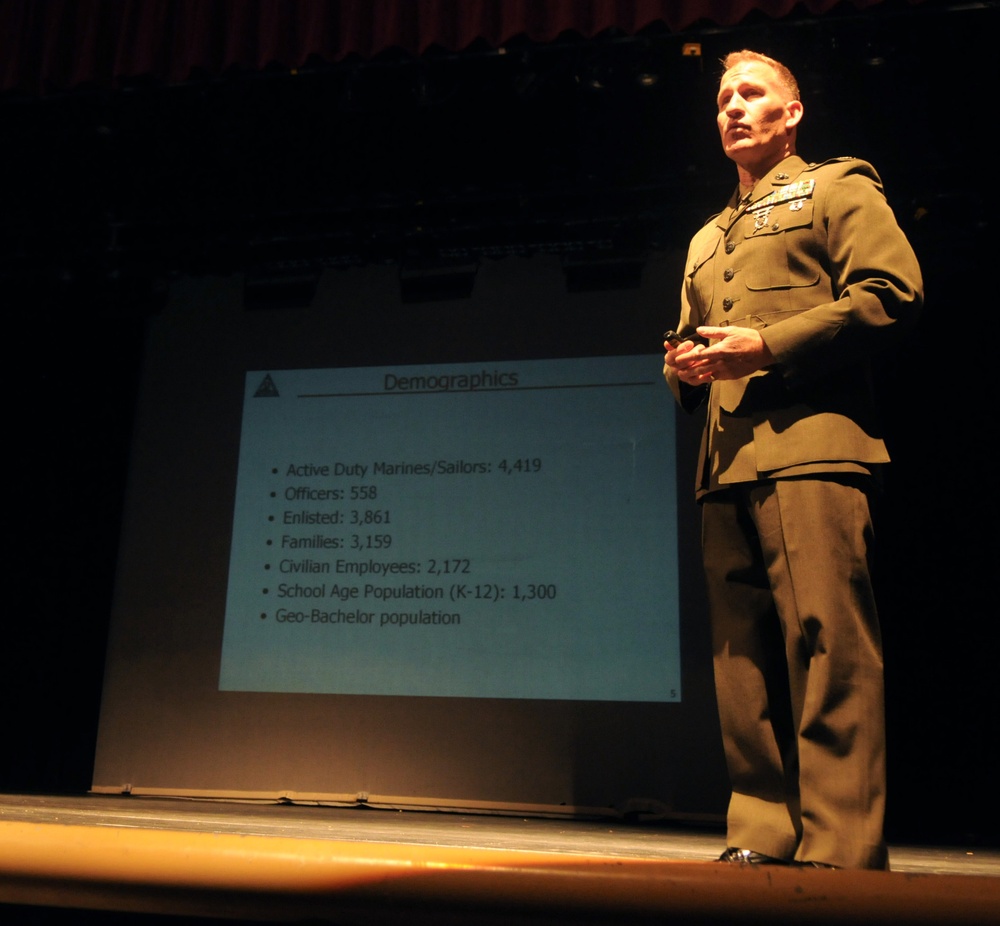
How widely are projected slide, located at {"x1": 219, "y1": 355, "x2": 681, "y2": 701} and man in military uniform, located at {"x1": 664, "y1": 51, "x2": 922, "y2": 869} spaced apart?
6.55ft

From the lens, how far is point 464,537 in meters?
3.58

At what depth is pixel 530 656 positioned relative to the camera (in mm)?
3416

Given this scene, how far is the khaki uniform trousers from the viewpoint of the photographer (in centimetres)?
120

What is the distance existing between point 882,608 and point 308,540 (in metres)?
2.18

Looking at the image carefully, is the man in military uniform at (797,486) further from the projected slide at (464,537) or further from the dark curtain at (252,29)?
the projected slide at (464,537)

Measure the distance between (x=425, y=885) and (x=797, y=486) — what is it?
859 millimetres

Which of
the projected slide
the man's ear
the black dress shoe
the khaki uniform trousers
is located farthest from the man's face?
the projected slide

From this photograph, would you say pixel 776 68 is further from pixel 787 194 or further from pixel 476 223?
pixel 476 223

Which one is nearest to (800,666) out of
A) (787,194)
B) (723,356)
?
(723,356)

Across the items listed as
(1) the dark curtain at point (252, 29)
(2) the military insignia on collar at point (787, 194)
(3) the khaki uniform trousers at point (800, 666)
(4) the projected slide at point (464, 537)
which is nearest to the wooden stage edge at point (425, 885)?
(3) the khaki uniform trousers at point (800, 666)

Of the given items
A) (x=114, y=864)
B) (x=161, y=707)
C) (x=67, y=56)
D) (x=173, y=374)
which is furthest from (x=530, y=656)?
(x=114, y=864)

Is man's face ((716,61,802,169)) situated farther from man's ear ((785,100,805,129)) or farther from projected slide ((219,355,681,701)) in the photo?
projected slide ((219,355,681,701))

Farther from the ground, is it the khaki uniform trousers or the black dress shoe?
the khaki uniform trousers

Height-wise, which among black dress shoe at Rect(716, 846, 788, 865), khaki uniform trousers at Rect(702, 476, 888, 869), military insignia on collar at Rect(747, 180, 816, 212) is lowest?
black dress shoe at Rect(716, 846, 788, 865)
